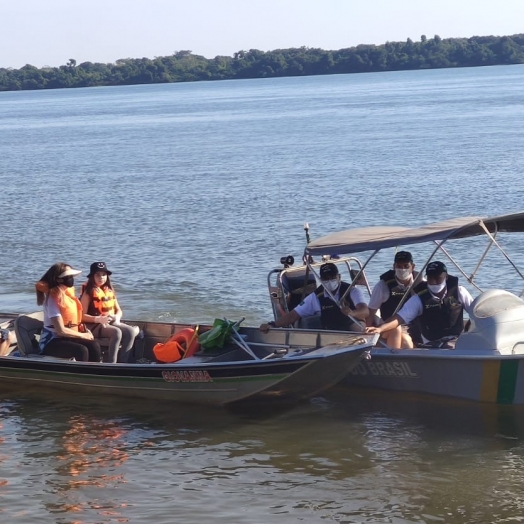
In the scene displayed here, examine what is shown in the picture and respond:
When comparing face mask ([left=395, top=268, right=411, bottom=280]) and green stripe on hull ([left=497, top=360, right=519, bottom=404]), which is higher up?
face mask ([left=395, top=268, right=411, bottom=280])

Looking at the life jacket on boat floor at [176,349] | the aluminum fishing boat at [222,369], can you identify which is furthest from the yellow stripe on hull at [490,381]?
the life jacket on boat floor at [176,349]

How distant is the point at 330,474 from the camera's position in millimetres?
9031

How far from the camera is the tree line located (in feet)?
504

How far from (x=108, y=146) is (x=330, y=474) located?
149 feet

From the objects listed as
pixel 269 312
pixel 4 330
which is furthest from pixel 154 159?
pixel 4 330

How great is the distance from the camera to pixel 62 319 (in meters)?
10.7

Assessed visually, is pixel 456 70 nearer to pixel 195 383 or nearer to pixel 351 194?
pixel 351 194

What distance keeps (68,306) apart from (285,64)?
155 meters

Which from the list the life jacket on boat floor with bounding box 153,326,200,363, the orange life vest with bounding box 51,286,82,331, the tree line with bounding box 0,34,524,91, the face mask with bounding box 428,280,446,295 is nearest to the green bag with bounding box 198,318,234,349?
the life jacket on boat floor with bounding box 153,326,200,363

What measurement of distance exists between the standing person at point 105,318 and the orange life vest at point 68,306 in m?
0.22

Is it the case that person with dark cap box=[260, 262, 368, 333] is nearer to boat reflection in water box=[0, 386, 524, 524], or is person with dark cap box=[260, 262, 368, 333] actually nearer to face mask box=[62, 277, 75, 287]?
boat reflection in water box=[0, 386, 524, 524]

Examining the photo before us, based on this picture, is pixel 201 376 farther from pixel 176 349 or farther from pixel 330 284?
pixel 330 284

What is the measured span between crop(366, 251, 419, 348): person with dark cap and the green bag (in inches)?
57.0

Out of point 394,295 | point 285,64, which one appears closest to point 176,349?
point 394,295
